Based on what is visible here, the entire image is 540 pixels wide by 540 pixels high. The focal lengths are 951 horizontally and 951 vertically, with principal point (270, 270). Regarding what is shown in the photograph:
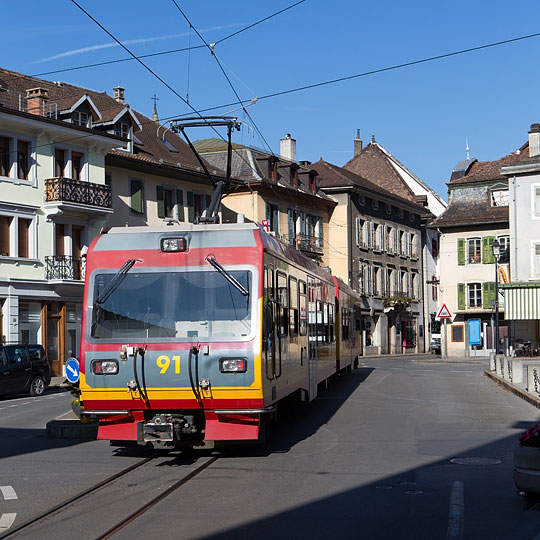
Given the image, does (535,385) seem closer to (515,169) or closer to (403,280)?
(515,169)

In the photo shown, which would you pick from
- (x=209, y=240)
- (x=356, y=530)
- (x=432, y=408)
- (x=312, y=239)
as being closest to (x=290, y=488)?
(x=356, y=530)

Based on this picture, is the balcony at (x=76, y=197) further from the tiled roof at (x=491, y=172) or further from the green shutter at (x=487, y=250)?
the tiled roof at (x=491, y=172)

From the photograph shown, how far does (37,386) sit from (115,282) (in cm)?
1735

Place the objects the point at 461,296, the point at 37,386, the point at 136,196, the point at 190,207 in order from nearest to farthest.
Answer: the point at 37,386
the point at 136,196
the point at 190,207
the point at 461,296

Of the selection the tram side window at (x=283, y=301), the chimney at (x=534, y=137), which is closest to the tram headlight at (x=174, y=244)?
the tram side window at (x=283, y=301)

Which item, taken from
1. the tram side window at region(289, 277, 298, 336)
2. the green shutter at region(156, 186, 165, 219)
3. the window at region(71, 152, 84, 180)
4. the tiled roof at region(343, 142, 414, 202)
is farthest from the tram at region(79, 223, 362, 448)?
the tiled roof at region(343, 142, 414, 202)

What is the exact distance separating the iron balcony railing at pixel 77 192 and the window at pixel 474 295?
31.4 m

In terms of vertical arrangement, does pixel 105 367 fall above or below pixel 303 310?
below

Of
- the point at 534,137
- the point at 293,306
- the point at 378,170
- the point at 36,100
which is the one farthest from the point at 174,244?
the point at 378,170

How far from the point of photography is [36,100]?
3866 cm

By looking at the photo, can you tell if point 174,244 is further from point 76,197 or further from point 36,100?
point 36,100

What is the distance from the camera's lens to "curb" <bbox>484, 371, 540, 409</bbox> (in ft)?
68.3

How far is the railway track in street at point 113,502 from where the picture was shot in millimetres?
8192

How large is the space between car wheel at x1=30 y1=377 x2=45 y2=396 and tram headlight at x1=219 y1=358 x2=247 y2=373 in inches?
704
